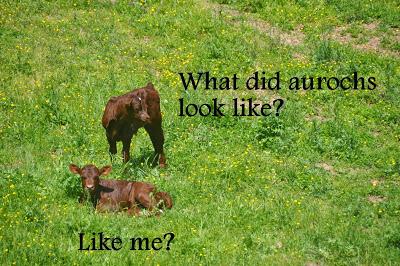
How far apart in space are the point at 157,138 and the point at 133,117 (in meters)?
0.80

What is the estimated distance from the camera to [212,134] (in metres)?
16.7

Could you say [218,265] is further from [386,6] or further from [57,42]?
[386,6]

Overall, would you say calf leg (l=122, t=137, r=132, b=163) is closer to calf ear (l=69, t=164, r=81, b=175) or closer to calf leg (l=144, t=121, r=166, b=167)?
calf leg (l=144, t=121, r=166, b=167)

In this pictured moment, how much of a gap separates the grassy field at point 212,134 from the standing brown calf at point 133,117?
53cm

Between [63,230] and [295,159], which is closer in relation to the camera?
[63,230]

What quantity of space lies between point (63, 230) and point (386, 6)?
14.3 m

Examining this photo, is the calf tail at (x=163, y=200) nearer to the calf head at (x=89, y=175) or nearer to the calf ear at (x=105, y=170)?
the calf ear at (x=105, y=170)

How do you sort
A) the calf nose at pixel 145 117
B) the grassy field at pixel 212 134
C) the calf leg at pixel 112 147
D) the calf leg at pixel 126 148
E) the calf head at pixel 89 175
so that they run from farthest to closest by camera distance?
the calf leg at pixel 112 147 < the calf leg at pixel 126 148 < the calf nose at pixel 145 117 < the calf head at pixel 89 175 < the grassy field at pixel 212 134

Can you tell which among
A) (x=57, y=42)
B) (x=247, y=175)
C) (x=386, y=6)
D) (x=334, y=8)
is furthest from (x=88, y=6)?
(x=247, y=175)

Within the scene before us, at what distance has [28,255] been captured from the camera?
11352mm

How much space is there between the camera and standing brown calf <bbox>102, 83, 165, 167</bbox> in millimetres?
14008

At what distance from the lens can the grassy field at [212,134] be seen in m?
12.2

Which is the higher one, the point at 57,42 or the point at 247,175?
the point at 57,42

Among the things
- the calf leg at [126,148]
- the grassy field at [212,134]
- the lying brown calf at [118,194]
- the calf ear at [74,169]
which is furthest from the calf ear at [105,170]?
the calf leg at [126,148]
